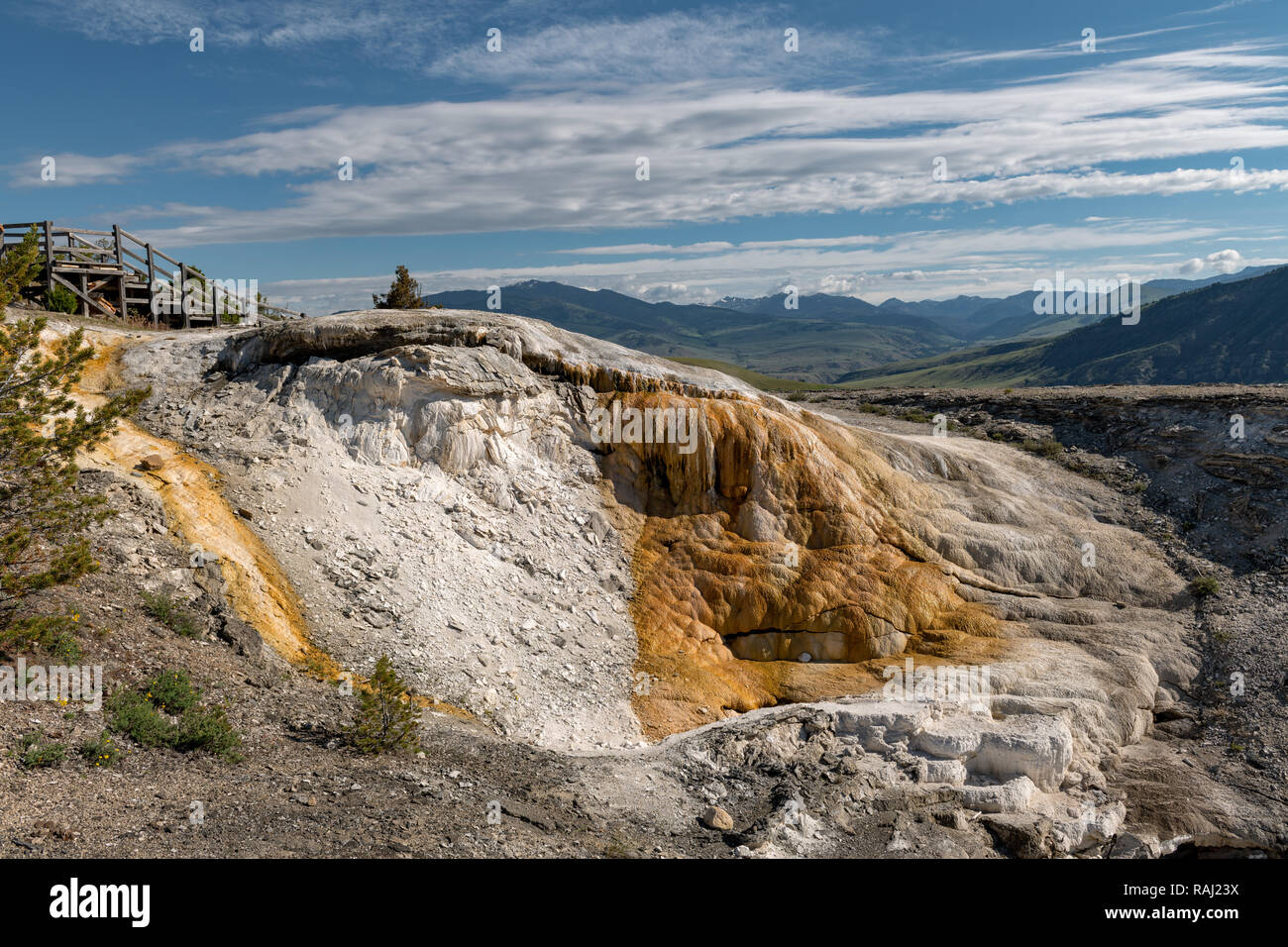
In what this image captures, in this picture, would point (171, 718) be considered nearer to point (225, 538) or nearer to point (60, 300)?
point (225, 538)

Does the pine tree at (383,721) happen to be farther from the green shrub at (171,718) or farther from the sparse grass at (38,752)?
the sparse grass at (38,752)

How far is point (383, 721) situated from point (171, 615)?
15.5ft

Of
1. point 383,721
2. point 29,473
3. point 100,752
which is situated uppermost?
point 29,473

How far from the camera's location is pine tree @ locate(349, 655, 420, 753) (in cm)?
1441

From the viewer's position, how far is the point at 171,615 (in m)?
15.5

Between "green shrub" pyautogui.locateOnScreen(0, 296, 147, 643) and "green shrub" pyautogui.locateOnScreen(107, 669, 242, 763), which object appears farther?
"green shrub" pyautogui.locateOnScreen(0, 296, 147, 643)

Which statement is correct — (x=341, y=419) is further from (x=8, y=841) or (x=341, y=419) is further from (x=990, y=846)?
(x=990, y=846)

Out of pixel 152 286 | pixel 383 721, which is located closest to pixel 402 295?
pixel 152 286

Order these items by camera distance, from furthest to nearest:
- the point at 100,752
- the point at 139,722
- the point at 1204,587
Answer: the point at 1204,587 → the point at 139,722 → the point at 100,752

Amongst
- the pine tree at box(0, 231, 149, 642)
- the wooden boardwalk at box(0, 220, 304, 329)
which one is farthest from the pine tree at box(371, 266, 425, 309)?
the pine tree at box(0, 231, 149, 642)

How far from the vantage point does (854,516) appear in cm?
2586

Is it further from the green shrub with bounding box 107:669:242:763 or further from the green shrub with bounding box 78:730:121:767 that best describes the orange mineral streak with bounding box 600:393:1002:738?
the green shrub with bounding box 78:730:121:767

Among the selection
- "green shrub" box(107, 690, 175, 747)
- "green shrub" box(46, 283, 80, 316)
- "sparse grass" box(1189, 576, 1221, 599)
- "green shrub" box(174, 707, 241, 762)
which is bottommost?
"sparse grass" box(1189, 576, 1221, 599)

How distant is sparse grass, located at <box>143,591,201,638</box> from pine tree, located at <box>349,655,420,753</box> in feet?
11.8
